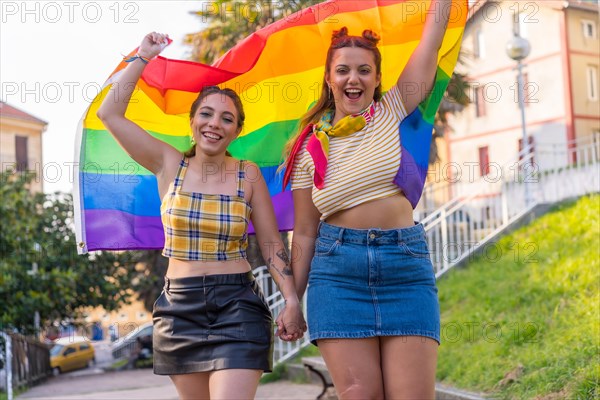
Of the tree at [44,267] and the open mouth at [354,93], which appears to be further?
the tree at [44,267]

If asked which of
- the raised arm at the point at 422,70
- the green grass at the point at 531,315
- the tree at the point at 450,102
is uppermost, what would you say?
the tree at the point at 450,102

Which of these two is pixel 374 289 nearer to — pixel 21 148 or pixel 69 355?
pixel 69 355

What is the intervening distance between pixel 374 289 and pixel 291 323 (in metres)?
0.50

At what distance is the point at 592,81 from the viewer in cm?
2934

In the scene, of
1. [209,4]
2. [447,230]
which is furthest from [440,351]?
[209,4]

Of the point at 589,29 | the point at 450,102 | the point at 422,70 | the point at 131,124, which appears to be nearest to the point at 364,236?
the point at 422,70

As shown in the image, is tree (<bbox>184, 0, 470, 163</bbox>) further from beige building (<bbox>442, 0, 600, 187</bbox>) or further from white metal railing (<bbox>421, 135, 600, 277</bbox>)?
beige building (<bbox>442, 0, 600, 187</bbox>)

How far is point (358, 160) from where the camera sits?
3.53 m

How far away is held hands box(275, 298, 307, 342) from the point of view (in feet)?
12.0

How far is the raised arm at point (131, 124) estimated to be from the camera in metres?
3.87

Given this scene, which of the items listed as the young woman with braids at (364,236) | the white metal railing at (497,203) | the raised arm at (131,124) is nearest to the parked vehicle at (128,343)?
the white metal railing at (497,203)

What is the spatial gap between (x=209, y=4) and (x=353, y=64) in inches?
510

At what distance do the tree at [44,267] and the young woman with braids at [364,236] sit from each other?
Answer: 39.3ft

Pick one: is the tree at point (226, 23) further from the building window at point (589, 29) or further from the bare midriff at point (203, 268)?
the building window at point (589, 29)
